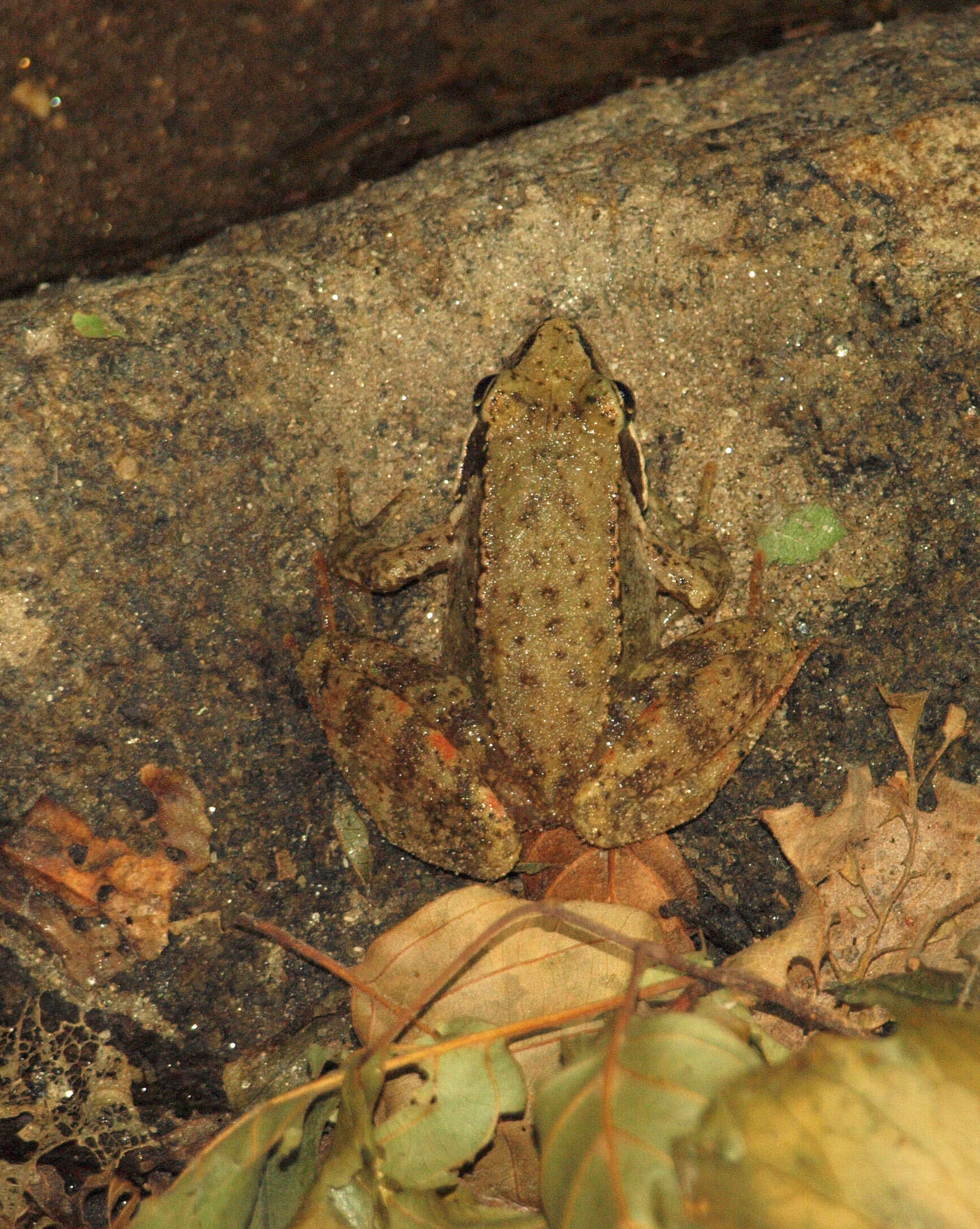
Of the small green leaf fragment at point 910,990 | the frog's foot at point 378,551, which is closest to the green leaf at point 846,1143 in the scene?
the small green leaf fragment at point 910,990

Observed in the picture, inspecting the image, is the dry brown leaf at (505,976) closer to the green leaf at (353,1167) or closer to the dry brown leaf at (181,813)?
the green leaf at (353,1167)

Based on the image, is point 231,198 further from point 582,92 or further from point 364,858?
point 364,858

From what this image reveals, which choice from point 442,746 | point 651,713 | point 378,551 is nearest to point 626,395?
point 378,551

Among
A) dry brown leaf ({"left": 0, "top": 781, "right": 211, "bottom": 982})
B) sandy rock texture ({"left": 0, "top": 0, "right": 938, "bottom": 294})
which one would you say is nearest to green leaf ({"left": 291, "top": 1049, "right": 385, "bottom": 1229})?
dry brown leaf ({"left": 0, "top": 781, "right": 211, "bottom": 982})

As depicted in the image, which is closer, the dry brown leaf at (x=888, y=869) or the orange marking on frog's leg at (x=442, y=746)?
the dry brown leaf at (x=888, y=869)

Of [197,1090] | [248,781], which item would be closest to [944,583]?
[248,781]

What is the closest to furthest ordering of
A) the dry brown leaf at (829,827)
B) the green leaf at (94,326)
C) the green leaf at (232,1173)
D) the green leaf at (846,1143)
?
the green leaf at (846,1143) < the green leaf at (232,1173) < the dry brown leaf at (829,827) < the green leaf at (94,326)
